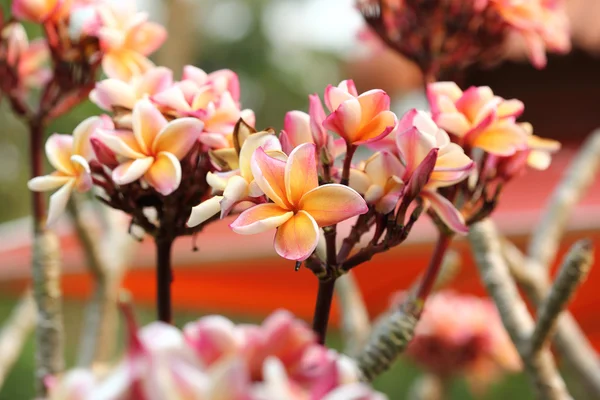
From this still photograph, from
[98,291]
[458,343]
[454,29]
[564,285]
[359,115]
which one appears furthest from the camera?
[458,343]

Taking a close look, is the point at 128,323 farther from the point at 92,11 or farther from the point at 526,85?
the point at 526,85

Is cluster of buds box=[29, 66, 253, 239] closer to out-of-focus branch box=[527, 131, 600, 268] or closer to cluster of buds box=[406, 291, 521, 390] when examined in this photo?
out-of-focus branch box=[527, 131, 600, 268]

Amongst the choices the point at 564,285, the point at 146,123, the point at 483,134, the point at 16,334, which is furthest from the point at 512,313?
the point at 16,334

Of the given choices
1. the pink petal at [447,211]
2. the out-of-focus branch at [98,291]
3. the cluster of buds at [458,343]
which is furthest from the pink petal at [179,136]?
the cluster of buds at [458,343]

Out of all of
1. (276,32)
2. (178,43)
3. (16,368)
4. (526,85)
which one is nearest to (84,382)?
(526,85)

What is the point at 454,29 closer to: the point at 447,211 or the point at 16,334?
the point at 447,211

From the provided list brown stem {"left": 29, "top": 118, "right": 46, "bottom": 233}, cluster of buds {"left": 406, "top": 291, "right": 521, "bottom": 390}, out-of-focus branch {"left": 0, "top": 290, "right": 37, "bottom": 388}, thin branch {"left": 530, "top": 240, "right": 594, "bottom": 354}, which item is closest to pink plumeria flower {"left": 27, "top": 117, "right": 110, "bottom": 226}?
brown stem {"left": 29, "top": 118, "right": 46, "bottom": 233}
